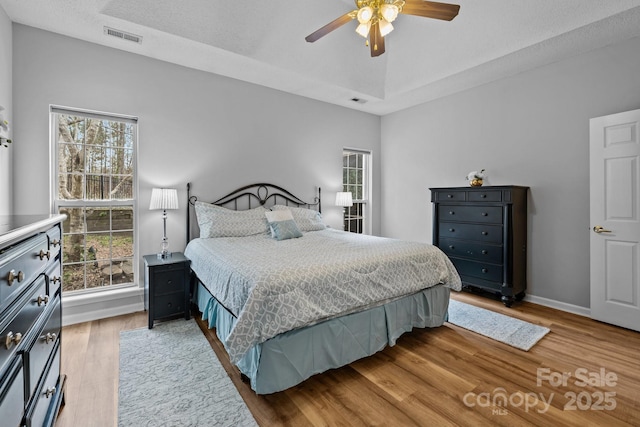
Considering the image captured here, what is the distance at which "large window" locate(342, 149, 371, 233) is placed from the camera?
5395 mm

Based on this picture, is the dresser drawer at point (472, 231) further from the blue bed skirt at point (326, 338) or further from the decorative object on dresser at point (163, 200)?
the decorative object on dresser at point (163, 200)

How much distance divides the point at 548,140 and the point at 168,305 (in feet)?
14.9

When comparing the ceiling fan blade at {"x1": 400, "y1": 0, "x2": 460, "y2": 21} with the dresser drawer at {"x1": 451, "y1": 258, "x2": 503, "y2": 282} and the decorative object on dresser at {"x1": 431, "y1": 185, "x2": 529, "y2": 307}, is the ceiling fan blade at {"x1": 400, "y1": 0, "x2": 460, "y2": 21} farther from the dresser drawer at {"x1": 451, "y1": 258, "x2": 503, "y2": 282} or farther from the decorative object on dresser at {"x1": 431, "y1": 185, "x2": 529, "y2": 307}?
the dresser drawer at {"x1": 451, "y1": 258, "x2": 503, "y2": 282}

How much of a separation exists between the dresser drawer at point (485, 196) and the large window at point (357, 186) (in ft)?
6.85

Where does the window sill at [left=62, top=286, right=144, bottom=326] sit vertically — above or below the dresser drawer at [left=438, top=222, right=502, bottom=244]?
below

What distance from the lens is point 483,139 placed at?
13.6 ft

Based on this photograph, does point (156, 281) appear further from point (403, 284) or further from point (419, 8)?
point (419, 8)

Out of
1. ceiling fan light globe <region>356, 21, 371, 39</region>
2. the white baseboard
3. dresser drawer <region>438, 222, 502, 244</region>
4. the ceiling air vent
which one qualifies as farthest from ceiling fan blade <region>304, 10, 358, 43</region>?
the white baseboard

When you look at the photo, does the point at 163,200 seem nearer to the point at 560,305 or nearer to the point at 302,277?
the point at 302,277

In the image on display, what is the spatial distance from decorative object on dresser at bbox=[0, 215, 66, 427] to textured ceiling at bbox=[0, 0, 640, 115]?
2.18 m

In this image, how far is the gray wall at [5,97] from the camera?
2.52 metres

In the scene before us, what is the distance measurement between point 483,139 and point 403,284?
9.02ft

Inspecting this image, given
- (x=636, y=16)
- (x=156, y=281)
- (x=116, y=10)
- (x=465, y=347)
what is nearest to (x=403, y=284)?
(x=465, y=347)

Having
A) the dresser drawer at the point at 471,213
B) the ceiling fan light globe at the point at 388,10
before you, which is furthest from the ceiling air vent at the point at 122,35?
the dresser drawer at the point at 471,213
